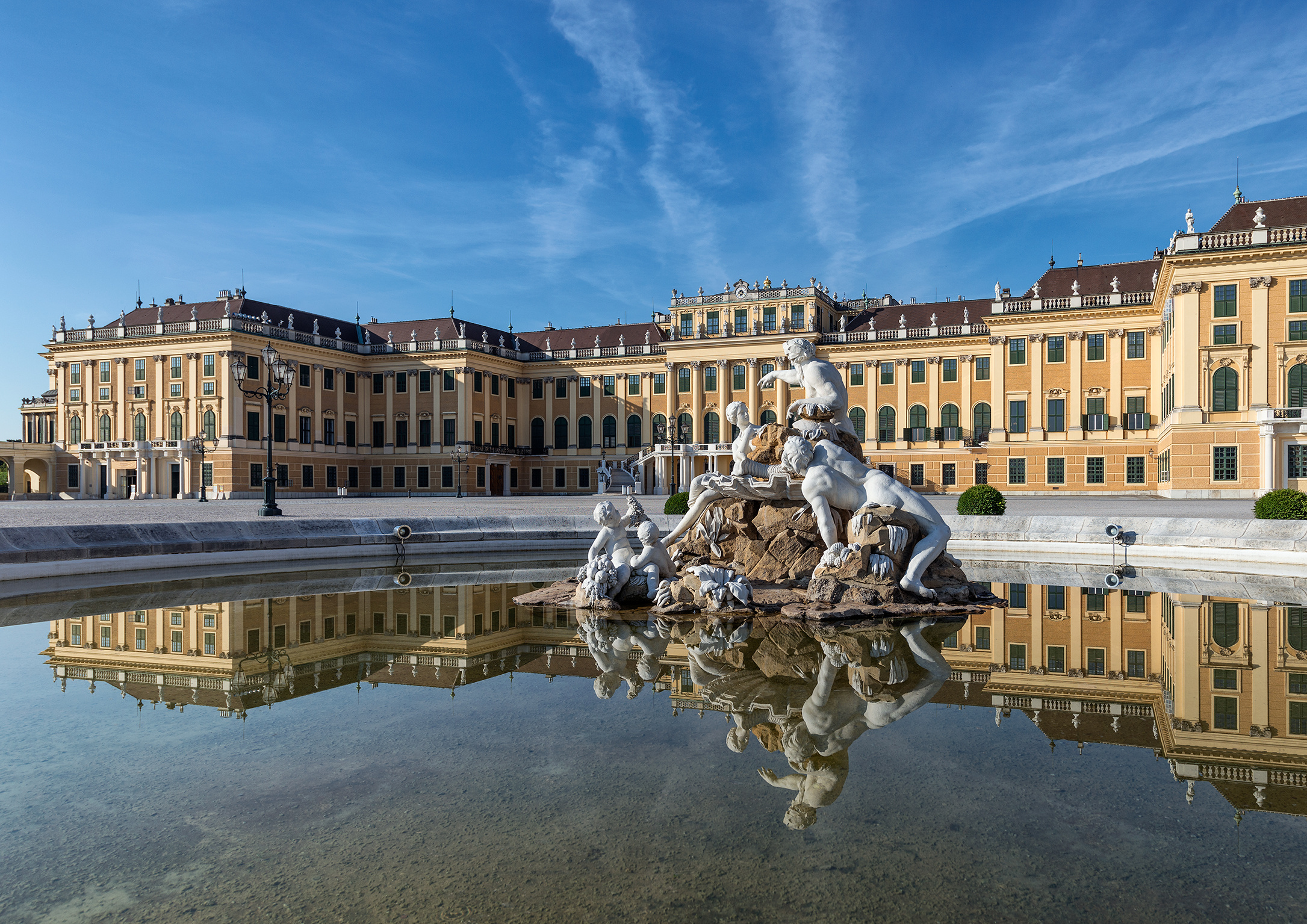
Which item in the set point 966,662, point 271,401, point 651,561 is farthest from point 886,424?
point 966,662

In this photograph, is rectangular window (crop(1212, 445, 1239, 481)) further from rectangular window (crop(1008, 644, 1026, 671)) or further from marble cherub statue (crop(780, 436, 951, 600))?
rectangular window (crop(1008, 644, 1026, 671))

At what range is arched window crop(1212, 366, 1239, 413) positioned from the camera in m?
37.2

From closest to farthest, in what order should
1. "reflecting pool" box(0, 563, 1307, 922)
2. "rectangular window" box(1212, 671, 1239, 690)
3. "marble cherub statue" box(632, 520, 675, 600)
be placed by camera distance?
1. "reflecting pool" box(0, 563, 1307, 922)
2. "rectangular window" box(1212, 671, 1239, 690)
3. "marble cherub statue" box(632, 520, 675, 600)

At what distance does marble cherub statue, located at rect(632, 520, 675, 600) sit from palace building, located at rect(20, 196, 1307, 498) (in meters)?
35.3

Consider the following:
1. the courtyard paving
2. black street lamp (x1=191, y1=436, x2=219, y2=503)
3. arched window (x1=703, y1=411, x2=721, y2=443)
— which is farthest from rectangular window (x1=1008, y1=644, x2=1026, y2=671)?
black street lamp (x1=191, y1=436, x2=219, y2=503)

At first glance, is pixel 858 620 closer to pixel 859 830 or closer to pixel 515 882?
pixel 859 830

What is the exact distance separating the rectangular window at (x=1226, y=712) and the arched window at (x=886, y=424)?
52828 mm

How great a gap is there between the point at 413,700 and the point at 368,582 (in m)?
6.26

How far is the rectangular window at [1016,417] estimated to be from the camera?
51.0m

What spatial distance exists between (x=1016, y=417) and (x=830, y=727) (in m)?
51.4

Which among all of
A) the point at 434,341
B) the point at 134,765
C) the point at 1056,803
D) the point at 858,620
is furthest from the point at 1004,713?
the point at 434,341

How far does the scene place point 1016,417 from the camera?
51.2 metres

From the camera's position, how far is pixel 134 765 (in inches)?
163

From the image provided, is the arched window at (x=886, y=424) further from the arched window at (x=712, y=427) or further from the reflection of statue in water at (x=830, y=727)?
the reflection of statue in water at (x=830, y=727)
